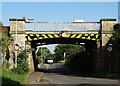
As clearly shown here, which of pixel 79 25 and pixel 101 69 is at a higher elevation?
pixel 79 25

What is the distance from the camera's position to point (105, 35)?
141 feet

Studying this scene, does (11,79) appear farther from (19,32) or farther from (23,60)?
(19,32)

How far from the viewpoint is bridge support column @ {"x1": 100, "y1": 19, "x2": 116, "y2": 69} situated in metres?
42.6

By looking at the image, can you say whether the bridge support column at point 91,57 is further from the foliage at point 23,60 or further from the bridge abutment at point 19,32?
the foliage at point 23,60

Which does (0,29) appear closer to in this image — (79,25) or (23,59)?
(23,59)

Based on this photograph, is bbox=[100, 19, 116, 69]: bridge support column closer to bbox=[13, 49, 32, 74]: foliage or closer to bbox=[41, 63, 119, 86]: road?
bbox=[41, 63, 119, 86]: road

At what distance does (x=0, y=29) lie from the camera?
3788 centimetres

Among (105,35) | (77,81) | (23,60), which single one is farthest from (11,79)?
(105,35)

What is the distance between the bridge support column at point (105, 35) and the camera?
42.6 m

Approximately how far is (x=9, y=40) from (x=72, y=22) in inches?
295

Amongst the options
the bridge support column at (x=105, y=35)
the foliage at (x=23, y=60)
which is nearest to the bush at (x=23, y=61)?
the foliage at (x=23, y=60)

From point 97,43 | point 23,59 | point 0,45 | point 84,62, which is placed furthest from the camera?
point 84,62

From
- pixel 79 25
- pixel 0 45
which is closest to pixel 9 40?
pixel 0 45

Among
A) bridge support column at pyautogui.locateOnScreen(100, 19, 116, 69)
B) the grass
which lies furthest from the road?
bridge support column at pyautogui.locateOnScreen(100, 19, 116, 69)
